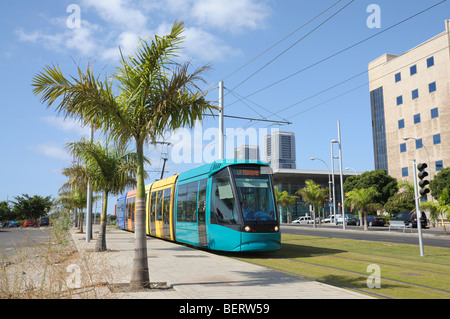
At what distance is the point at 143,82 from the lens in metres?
8.14

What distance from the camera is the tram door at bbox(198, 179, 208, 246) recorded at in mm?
14742

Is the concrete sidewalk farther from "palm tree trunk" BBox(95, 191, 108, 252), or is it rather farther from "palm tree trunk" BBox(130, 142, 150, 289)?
"palm tree trunk" BBox(95, 191, 108, 252)

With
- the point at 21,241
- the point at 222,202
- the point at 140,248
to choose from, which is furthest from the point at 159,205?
the point at 140,248

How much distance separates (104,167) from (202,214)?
4912 mm

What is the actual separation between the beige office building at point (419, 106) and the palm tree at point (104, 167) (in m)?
43.7

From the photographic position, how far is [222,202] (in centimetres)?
1372

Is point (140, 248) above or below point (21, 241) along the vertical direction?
below

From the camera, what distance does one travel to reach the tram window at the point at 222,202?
1327 cm

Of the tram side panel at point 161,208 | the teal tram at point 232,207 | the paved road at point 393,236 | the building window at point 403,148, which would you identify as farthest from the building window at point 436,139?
A: the teal tram at point 232,207

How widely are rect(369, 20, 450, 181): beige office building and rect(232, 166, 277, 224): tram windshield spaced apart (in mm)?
42938

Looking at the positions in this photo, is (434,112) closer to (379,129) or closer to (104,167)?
(379,129)
